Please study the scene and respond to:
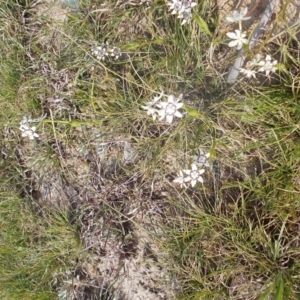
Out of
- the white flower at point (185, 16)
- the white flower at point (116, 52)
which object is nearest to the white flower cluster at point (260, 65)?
the white flower at point (185, 16)

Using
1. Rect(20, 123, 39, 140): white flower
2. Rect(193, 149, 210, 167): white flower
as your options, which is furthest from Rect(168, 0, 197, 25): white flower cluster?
Rect(20, 123, 39, 140): white flower

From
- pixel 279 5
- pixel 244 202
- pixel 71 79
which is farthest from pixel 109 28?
pixel 244 202

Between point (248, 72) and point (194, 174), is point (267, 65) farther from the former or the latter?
point (194, 174)

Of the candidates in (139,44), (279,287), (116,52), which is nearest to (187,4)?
(139,44)

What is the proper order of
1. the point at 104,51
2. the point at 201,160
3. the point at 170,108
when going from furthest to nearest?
the point at 104,51 < the point at 201,160 < the point at 170,108

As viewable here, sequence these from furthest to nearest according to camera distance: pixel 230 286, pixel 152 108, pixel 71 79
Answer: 1. pixel 71 79
2. pixel 230 286
3. pixel 152 108

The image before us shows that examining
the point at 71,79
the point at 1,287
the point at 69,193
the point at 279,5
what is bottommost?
the point at 1,287

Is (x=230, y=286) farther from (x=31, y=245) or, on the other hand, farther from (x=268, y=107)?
(x=31, y=245)

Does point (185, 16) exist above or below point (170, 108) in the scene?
above

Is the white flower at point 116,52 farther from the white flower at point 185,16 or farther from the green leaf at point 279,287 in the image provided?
the green leaf at point 279,287
